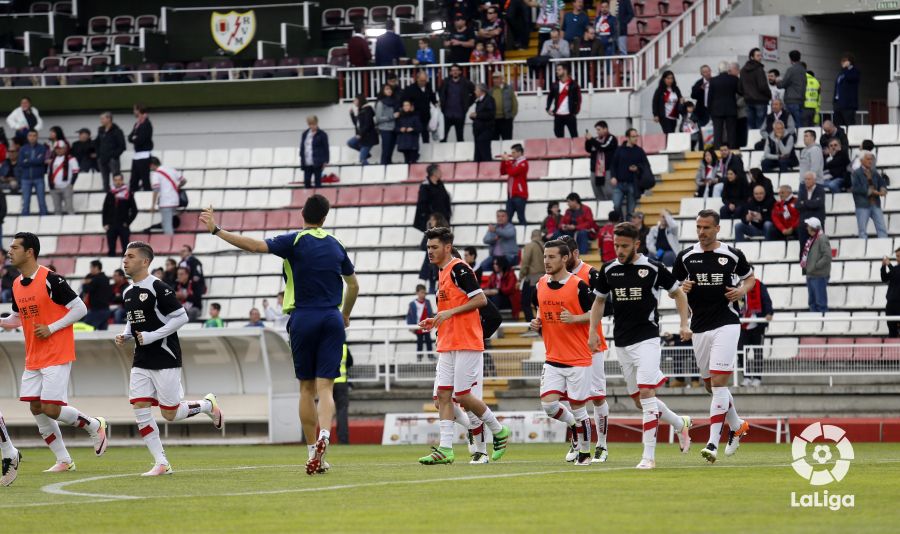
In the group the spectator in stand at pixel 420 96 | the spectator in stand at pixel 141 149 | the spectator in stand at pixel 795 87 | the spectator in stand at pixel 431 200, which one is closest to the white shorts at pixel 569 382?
the spectator in stand at pixel 431 200

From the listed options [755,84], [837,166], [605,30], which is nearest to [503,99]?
[605,30]

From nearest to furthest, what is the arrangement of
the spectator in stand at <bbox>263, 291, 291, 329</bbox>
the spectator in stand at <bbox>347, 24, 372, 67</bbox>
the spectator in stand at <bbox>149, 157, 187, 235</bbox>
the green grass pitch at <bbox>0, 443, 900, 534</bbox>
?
the green grass pitch at <bbox>0, 443, 900, 534</bbox> → the spectator in stand at <bbox>263, 291, 291, 329</bbox> → the spectator in stand at <bbox>149, 157, 187, 235</bbox> → the spectator in stand at <bbox>347, 24, 372, 67</bbox>

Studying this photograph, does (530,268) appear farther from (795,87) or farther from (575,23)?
(575,23)

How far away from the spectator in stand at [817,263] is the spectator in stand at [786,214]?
4.20 feet

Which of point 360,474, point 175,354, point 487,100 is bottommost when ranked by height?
point 360,474

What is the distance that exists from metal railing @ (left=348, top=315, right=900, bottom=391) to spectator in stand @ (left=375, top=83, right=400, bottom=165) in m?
7.10

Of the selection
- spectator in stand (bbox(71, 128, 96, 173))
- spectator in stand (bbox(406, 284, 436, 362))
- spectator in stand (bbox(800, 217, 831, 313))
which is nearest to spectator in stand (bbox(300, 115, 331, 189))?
spectator in stand (bbox(71, 128, 96, 173))

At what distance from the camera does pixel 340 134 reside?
35719 millimetres

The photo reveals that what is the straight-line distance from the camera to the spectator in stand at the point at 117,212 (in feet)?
105

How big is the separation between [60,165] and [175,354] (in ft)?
67.2

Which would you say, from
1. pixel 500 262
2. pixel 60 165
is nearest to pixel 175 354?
pixel 500 262

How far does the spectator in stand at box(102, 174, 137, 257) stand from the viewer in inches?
1254

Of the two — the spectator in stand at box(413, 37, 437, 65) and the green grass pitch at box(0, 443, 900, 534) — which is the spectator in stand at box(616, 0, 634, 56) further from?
the green grass pitch at box(0, 443, 900, 534)

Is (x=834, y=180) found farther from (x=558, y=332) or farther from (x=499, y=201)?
(x=558, y=332)
